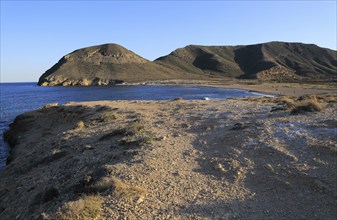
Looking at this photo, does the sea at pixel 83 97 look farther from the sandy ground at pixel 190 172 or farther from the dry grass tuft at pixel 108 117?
the sandy ground at pixel 190 172

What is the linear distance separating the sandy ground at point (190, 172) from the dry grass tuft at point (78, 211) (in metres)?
0.10

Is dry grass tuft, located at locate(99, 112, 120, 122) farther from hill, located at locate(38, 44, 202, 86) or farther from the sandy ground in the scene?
hill, located at locate(38, 44, 202, 86)

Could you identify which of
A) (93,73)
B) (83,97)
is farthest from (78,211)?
(93,73)

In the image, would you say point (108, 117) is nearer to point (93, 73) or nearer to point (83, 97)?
point (83, 97)

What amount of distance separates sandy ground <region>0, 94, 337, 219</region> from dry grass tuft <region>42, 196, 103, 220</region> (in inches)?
4.0

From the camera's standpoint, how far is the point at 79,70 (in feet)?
609

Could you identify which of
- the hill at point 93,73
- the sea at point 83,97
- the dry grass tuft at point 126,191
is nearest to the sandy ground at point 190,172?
the dry grass tuft at point 126,191

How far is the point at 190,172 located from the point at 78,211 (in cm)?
407

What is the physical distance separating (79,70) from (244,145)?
18132 cm

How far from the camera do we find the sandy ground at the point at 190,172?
8.46m

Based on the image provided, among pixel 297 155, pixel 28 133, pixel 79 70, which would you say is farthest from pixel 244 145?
pixel 79 70

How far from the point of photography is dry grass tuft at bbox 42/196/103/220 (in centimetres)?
760

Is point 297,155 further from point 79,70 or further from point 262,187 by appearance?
point 79,70

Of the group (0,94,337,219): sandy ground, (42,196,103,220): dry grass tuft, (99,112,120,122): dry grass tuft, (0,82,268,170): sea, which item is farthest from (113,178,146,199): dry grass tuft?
(0,82,268,170): sea
